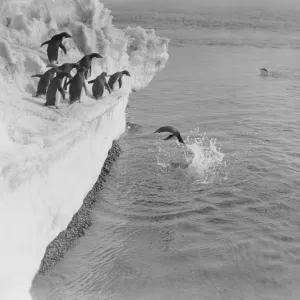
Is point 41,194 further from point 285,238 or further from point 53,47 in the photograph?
point 53,47

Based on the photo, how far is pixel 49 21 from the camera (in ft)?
30.2

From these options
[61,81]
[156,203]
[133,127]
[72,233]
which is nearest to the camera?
[72,233]

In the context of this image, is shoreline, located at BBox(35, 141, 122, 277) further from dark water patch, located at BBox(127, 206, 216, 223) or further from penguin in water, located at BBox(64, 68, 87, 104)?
penguin in water, located at BBox(64, 68, 87, 104)

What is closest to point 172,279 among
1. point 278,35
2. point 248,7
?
point 278,35

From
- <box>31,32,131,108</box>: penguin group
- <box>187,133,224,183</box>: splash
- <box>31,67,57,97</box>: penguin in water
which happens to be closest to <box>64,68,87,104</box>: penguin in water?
<box>31,32,131,108</box>: penguin group

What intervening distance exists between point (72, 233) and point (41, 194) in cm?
98

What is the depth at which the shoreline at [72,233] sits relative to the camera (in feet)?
17.5

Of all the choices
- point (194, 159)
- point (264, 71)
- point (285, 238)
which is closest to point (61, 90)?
point (194, 159)

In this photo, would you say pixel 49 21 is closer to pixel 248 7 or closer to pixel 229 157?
pixel 229 157

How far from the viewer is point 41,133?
18.4ft

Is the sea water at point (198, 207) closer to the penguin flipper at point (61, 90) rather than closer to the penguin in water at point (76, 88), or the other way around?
the penguin in water at point (76, 88)

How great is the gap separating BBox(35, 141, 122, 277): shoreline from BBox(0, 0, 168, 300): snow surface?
16cm

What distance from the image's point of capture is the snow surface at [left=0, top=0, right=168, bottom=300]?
4.53 meters

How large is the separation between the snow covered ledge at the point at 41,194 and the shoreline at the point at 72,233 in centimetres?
15
